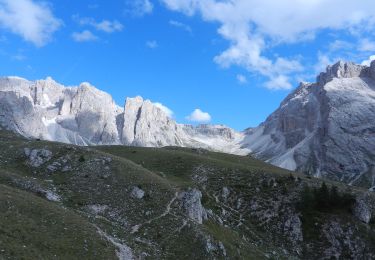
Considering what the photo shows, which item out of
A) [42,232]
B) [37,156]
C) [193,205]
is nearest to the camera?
[42,232]

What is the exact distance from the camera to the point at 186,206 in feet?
183

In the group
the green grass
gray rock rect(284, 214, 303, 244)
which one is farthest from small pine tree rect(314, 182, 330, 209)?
the green grass

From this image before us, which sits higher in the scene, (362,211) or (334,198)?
(334,198)

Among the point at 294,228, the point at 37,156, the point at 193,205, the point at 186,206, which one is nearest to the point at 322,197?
the point at 294,228

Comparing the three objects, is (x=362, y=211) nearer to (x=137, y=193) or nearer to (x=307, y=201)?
(x=307, y=201)

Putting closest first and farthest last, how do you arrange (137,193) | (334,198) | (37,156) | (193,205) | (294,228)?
(193,205) → (137,193) → (37,156) → (294,228) → (334,198)

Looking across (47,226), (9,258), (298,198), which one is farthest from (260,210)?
(9,258)

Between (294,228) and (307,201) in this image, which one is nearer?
(294,228)

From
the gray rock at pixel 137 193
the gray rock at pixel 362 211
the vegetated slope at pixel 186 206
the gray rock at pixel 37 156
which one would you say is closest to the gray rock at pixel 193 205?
the vegetated slope at pixel 186 206

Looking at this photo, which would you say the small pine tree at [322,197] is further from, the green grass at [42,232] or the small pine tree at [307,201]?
the green grass at [42,232]

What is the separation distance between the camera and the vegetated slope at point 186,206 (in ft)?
158

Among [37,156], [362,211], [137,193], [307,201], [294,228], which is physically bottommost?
[294,228]

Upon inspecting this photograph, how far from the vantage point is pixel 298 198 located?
73875 millimetres

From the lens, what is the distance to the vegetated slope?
1891 inches
